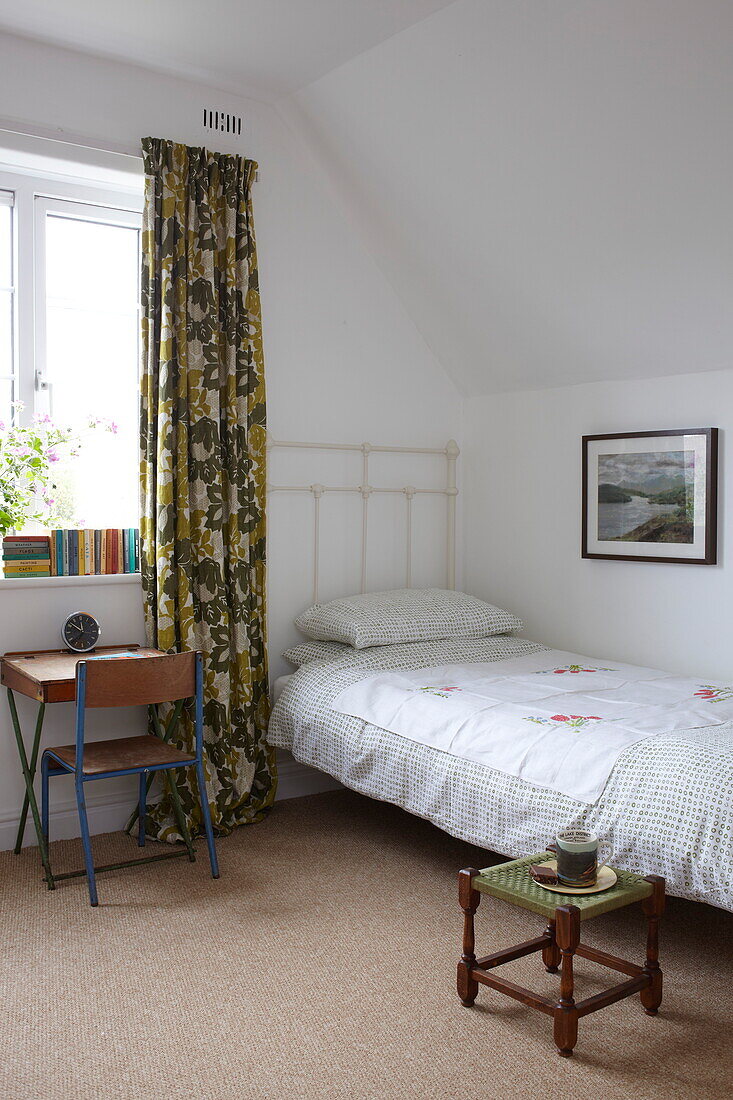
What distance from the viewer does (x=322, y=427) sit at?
3951 millimetres

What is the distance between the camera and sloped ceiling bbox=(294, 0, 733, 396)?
8.81ft

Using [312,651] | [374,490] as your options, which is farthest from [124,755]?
[374,490]

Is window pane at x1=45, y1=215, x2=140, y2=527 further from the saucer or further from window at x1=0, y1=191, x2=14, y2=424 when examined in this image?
the saucer

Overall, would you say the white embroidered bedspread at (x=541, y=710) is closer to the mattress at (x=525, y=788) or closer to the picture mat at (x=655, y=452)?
the mattress at (x=525, y=788)

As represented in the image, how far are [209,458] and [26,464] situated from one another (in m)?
0.61

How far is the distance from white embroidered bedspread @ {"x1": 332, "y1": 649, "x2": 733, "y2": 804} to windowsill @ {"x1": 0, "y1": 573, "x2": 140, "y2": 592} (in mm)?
855

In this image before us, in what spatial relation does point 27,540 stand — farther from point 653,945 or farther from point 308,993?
point 653,945

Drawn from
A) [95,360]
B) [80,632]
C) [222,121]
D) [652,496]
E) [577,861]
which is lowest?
[577,861]

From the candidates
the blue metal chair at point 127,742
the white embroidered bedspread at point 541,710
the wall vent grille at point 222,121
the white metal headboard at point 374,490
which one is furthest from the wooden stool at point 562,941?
the wall vent grille at point 222,121

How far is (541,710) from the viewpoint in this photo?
2.83 meters

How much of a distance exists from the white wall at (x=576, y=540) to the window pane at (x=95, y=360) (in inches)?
59.8

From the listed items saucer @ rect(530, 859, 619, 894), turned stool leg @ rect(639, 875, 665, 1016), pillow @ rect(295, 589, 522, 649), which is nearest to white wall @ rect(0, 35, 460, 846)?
pillow @ rect(295, 589, 522, 649)

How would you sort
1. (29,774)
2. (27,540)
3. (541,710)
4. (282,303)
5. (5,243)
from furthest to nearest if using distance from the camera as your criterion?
(282,303) < (5,243) < (27,540) < (29,774) < (541,710)

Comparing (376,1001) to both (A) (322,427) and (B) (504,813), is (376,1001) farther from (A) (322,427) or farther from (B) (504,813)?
(A) (322,427)
